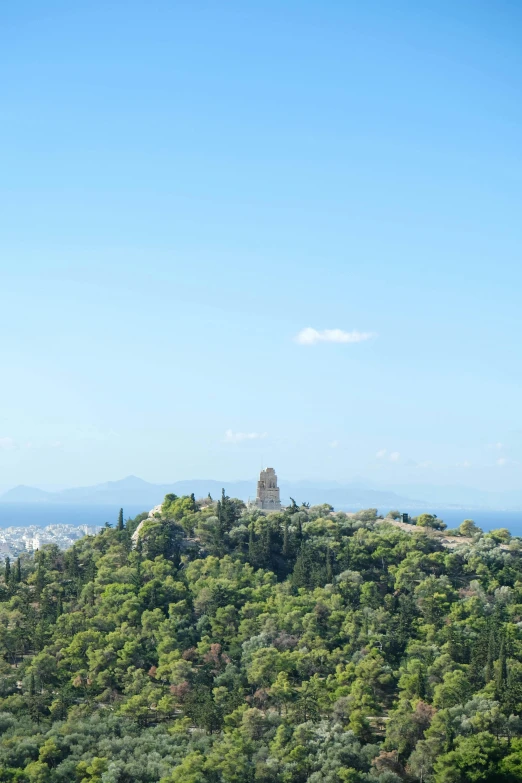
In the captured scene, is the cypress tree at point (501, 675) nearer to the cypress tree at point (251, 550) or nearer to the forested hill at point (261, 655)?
the forested hill at point (261, 655)

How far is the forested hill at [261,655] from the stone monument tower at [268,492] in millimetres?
6733

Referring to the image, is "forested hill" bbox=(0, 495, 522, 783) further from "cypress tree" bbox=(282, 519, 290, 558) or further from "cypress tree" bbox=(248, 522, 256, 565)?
"cypress tree" bbox=(248, 522, 256, 565)

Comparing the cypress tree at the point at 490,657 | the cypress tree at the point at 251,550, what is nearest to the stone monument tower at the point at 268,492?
the cypress tree at the point at 251,550

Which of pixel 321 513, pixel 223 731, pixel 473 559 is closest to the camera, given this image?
pixel 223 731

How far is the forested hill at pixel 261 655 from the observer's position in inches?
2376

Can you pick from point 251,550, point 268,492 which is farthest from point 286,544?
point 268,492

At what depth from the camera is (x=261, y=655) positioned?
7175 centimetres

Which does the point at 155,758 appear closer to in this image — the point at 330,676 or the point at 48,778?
the point at 48,778

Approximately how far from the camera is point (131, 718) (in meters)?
66.1

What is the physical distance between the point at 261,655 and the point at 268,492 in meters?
35.9

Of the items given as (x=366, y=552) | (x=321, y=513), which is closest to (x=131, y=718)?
(x=366, y=552)

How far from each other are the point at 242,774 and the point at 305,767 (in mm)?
3935

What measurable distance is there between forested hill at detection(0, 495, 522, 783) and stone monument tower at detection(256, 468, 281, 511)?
6.73 metres

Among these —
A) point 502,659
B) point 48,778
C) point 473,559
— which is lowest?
point 48,778
